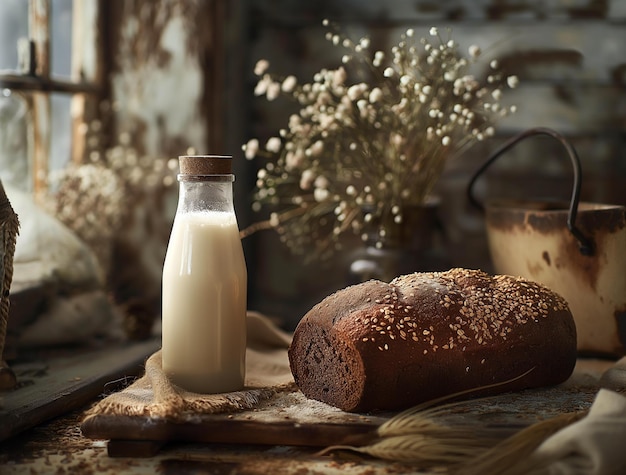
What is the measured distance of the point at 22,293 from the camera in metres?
1.60

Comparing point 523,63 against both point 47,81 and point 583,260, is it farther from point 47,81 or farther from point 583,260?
point 47,81

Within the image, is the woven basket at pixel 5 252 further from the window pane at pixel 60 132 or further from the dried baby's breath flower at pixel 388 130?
the window pane at pixel 60 132

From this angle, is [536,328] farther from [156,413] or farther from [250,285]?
[250,285]

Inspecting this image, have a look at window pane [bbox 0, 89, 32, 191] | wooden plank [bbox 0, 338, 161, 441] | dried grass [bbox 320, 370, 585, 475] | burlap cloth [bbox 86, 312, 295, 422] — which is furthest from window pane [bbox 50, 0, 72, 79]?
dried grass [bbox 320, 370, 585, 475]

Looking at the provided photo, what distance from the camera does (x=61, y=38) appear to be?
2098mm

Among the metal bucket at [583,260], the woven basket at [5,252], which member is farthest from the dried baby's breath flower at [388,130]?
the woven basket at [5,252]

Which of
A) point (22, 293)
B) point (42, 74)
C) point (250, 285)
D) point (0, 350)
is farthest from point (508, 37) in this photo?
point (0, 350)

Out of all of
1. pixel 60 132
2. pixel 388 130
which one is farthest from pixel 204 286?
pixel 60 132

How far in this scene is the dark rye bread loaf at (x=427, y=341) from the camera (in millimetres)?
1197

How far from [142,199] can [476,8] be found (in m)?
1.01

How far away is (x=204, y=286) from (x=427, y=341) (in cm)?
35

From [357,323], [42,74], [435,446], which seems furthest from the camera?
[42,74]

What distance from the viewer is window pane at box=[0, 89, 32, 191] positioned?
6.31 ft

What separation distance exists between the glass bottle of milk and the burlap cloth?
0.03m
